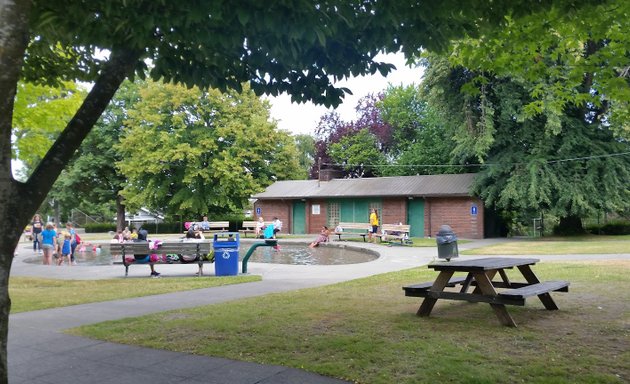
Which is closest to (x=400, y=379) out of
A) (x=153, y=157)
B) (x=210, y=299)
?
(x=210, y=299)

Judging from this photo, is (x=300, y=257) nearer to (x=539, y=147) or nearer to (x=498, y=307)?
(x=498, y=307)

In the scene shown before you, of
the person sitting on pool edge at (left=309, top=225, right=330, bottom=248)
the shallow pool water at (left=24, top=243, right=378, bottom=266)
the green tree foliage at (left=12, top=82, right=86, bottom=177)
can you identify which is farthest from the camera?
the person sitting on pool edge at (left=309, top=225, right=330, bottom=248)

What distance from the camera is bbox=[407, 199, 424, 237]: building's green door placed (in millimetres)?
34281

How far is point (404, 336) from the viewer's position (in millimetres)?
6191

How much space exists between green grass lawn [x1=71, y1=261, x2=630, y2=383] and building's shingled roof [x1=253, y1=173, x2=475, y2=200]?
2408 cm

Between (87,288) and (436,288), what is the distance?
26.0 ft

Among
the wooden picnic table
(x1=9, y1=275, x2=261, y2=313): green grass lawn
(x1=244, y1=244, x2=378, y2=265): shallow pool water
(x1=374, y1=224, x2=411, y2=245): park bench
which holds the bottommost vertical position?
(x1=9, y1=275, x2=261, y2=313): green grass lawn

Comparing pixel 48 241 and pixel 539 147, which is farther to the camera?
pixel 539 147

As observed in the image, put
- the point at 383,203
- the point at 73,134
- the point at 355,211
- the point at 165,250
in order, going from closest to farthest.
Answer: the point at 73,134, the point at 165,250, the point at 383,203, the point at 355,211

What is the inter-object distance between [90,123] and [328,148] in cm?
4964

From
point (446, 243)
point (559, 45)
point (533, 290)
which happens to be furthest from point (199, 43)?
point (446, 243)

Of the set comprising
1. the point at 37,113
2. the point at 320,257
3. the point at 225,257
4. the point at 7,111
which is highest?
the point at 37,113

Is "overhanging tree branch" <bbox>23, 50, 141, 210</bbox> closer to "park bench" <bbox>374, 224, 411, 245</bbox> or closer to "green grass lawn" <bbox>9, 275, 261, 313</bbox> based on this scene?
"green grass lawn" <bbox>9, 275, 261, 313</bbox>

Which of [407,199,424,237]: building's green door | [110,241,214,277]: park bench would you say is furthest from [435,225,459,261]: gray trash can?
[407,199,424,237]: building's green door
